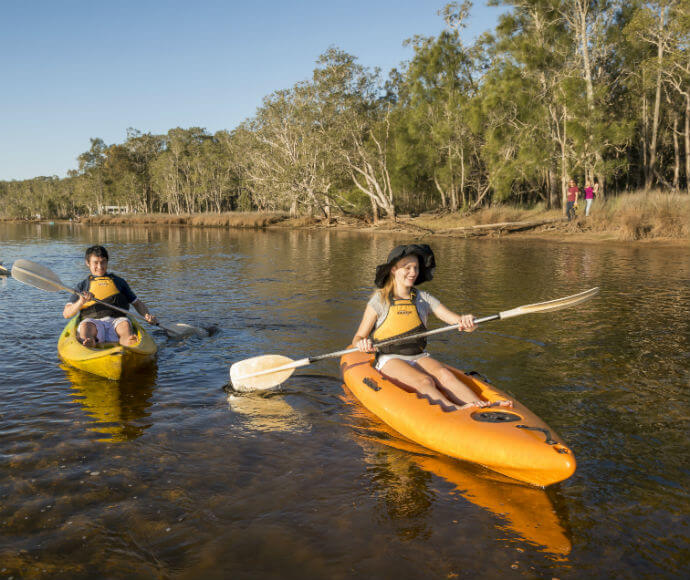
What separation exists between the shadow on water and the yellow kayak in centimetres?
12

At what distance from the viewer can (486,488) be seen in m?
3.55

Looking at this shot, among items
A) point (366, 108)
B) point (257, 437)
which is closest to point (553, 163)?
point (366, 108)

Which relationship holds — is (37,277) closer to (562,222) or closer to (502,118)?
(562,222)

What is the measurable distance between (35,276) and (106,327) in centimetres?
141

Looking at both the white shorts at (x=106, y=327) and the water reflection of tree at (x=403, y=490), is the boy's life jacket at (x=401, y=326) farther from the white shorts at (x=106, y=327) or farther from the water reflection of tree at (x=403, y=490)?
the white shorts at (x=106, y=327)

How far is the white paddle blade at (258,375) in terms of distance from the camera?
5.41 metres

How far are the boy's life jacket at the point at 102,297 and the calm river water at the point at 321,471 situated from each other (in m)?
0.73

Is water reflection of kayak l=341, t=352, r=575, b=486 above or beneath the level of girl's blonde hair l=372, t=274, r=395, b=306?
beneath

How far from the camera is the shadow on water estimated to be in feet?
14.9

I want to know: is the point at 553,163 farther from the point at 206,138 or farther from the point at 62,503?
the point at 206,138

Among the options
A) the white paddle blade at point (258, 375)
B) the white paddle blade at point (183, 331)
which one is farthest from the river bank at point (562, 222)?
the white paddle blade at point (258, 375)

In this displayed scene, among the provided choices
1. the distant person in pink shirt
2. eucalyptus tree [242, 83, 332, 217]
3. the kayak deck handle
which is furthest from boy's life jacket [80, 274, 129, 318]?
eucalyptus tree [242, 83, 332, 217]

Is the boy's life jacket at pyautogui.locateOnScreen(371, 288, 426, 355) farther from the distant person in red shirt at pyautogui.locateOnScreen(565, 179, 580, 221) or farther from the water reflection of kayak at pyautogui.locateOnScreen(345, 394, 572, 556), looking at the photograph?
the distant person in red shirt at pyautogui.locateOnScreen(565, 179, 580, 221)

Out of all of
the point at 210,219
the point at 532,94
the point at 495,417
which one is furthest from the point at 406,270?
the point at 210,219
